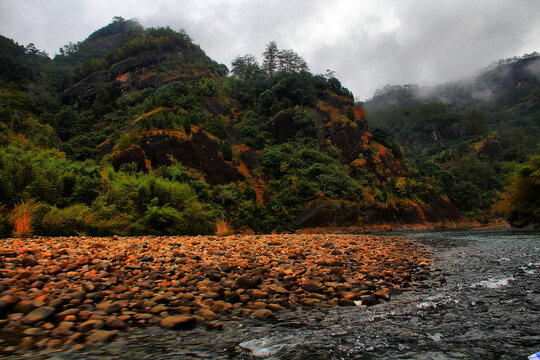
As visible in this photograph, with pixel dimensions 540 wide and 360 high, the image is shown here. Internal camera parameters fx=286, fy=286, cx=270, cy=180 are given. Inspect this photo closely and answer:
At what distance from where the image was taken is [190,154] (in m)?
28.5

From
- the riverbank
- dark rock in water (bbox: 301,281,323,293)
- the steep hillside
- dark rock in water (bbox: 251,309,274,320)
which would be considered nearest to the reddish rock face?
the steep hillside

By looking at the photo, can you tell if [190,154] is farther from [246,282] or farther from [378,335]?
[378,335]

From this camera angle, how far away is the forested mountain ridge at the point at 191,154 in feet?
35.5

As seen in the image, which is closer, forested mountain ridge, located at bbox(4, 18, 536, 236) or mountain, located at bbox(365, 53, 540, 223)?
forested mountain ridge, located at bbox(4, 18, 536, 236)

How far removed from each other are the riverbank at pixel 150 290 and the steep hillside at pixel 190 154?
558cm

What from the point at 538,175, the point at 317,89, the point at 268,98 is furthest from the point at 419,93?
the point at 538,175

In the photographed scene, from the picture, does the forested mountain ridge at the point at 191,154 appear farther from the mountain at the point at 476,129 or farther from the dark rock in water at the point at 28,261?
the mountain at the point at 476,129

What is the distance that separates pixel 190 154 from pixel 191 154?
0.10 m

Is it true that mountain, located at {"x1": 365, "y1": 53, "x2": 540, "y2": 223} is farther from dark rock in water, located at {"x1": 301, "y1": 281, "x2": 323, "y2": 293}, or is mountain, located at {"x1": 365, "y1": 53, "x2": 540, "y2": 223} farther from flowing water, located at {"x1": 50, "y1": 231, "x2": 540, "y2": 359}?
dark rock in water, located at {"x1": 301, "y1": 281, "x2": 323, "y2": 293}

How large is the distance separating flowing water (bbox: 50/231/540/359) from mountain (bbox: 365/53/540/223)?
24.0m

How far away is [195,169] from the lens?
27.6m

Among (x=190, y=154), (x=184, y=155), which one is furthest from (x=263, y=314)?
(x=190, y=154)

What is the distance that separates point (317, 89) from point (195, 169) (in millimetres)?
32970

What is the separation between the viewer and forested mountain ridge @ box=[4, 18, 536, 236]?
35.5ft
